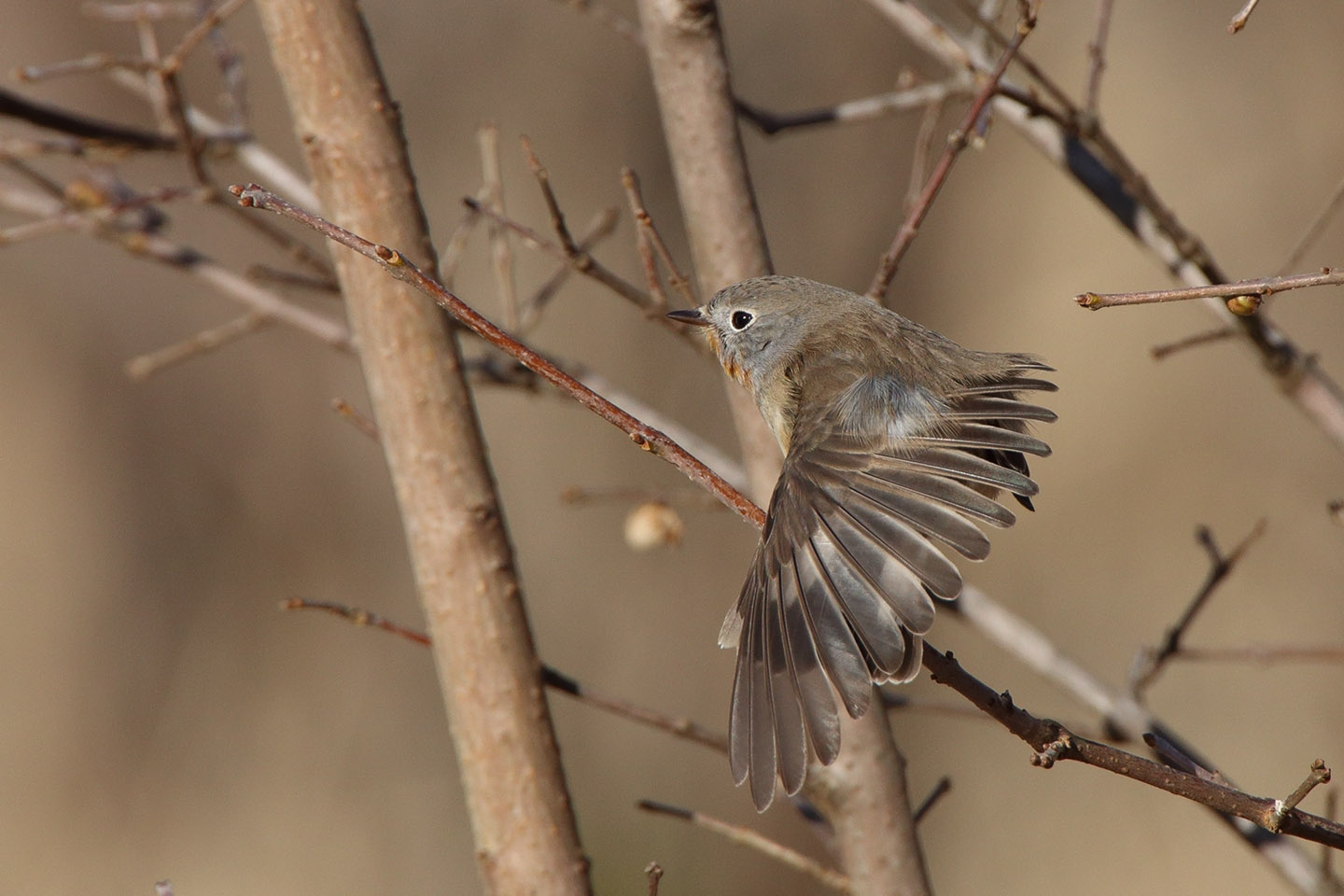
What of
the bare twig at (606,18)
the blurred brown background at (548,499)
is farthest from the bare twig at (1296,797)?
the blurred brown background at (548,499)

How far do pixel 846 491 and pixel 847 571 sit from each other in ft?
0.63

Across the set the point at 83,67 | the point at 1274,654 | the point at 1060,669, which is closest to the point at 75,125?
the point at 83,67

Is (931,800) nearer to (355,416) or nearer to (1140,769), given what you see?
(1140,769)

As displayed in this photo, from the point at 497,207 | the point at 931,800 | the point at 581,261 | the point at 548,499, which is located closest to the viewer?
the point at 581,261

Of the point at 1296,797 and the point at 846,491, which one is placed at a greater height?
the point at 846,491

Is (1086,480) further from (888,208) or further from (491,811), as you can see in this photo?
(491,811)

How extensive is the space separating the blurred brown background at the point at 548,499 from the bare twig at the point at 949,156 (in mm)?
3644

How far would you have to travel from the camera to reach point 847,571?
1.91 metres

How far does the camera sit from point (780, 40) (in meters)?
5.93

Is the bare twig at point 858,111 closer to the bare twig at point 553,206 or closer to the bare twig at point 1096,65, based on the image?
the bare twig at point 1096,65

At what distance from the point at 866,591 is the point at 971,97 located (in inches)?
51.7

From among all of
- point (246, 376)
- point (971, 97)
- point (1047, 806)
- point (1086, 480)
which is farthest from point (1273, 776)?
point (246, 376)

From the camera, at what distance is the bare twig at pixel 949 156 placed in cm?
210

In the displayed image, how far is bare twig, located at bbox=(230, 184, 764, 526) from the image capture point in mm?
1408
